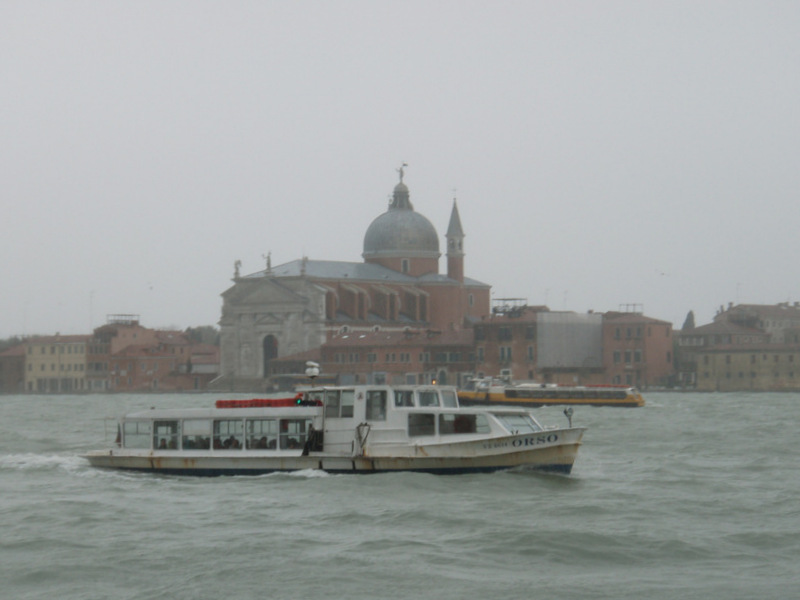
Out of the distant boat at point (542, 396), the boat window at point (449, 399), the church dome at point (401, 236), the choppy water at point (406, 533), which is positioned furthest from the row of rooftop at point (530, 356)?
the boat window at point (449, 399)

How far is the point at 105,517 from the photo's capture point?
70.7 ft

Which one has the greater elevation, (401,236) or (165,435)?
(401,236)

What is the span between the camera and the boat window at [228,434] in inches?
1025

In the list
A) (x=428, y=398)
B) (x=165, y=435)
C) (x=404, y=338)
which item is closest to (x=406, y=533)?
(x=428, y=398)

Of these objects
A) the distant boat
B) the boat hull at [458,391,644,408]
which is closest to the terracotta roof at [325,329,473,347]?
the distant boat

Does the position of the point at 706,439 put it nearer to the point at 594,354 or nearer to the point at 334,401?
the point at 334,401

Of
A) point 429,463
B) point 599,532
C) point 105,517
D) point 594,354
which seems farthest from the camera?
point 594,354

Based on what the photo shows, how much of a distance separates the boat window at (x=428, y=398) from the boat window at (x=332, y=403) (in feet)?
4.62

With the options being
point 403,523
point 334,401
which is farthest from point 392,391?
point 403,523

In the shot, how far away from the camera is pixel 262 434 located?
25953 millimetres

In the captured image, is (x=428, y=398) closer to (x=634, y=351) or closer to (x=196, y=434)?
(x=196, y=434)

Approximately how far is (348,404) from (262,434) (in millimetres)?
1654

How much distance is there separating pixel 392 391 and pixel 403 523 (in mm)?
4628

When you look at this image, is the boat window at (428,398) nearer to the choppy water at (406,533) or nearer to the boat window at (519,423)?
the boat window at (519,423)
